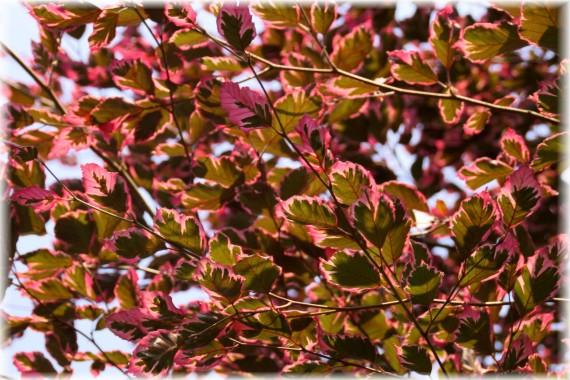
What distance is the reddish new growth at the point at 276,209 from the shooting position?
77 cm

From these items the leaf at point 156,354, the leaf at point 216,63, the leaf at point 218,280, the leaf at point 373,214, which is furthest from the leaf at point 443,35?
the leaf at point 156,354

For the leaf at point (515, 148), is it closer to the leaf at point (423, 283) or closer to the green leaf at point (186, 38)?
the leaf at point (423, 283)

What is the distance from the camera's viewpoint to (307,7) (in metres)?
1.36

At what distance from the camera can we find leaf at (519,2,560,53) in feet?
3.06

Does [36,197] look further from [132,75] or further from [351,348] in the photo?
[351,348]

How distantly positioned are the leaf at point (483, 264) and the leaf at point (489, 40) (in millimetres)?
424

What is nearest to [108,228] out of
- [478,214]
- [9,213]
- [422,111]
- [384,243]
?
[9,213]

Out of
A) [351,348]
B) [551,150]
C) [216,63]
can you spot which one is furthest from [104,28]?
[551,150]

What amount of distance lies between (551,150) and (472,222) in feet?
0.94

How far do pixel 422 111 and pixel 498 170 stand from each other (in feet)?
3.20

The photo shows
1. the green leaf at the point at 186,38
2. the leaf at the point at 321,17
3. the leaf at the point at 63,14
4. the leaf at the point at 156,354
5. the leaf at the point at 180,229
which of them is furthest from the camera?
the leaf at the point at 321,17

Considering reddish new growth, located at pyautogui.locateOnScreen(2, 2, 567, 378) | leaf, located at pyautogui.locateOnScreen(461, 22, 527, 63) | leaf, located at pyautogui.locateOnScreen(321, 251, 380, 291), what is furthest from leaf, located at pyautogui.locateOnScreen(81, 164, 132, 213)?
leaf, located at pyautogui.locateOnScreen(461, 22, 527, 63)

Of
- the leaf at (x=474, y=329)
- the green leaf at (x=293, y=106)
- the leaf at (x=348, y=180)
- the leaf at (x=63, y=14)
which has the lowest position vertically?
the leaf at (x=474, y=329)

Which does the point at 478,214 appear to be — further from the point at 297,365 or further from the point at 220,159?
the point at 220,159
